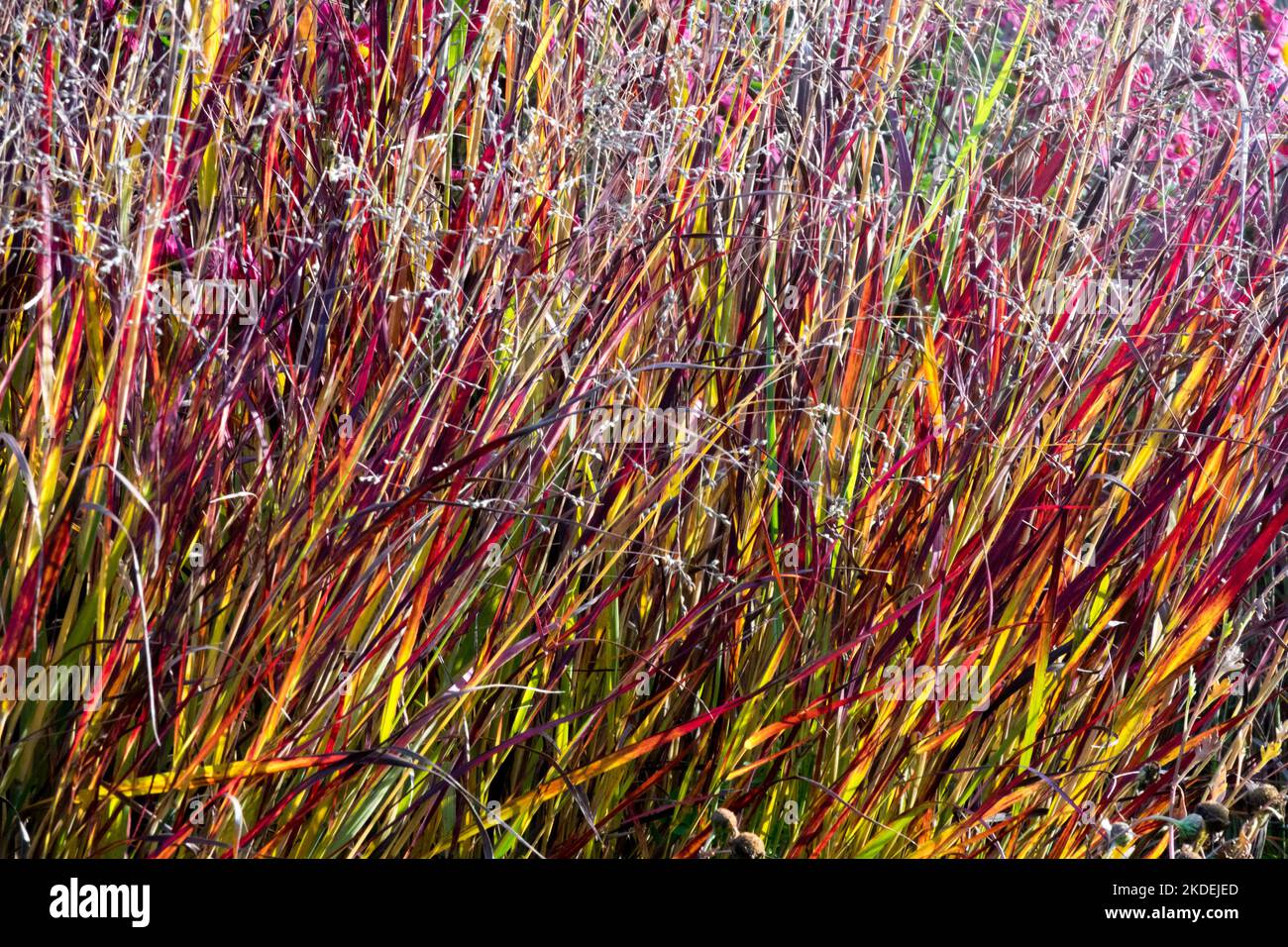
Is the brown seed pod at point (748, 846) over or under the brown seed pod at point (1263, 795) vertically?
under

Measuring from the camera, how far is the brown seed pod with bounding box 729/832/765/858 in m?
1.17

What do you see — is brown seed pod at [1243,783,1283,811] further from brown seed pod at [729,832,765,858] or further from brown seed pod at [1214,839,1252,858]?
brown seed pod at [729,832,765,858]

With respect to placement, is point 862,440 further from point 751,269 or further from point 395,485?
point 395,485

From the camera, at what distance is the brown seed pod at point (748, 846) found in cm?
117

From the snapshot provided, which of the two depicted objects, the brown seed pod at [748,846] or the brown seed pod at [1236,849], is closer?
the brown seed pod at [748,846]

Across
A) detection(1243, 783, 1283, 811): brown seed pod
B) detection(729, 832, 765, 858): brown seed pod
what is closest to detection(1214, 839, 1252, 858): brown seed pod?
detection(1243, 783, 1283, 811): brown seed pod

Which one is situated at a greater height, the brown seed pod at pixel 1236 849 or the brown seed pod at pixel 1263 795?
the brown seed pod at pixel 1263 795

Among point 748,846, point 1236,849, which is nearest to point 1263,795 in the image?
point 1236,849

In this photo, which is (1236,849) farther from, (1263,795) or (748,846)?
(748,846)

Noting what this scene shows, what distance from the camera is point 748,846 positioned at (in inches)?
45.9

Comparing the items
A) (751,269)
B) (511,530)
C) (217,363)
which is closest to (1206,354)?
(751,269)

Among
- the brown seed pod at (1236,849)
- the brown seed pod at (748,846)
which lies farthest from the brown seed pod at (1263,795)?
the brown seed pod at (748,846)

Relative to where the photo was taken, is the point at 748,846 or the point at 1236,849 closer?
the point at 748,846

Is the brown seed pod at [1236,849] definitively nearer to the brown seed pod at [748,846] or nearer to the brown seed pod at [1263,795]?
the brown seed pod at [1263,795]
